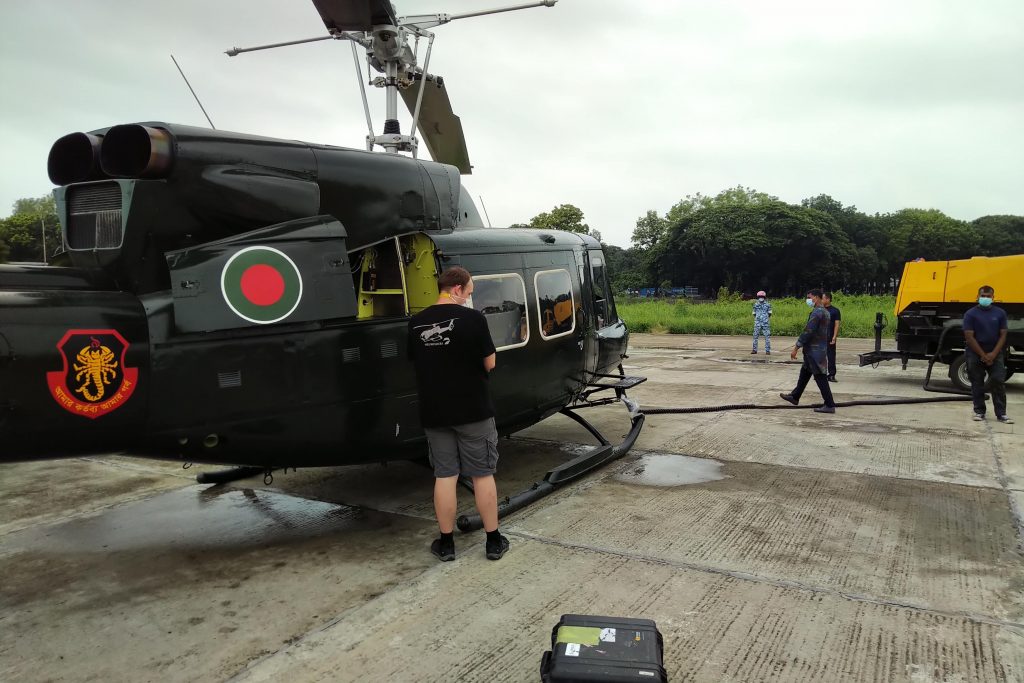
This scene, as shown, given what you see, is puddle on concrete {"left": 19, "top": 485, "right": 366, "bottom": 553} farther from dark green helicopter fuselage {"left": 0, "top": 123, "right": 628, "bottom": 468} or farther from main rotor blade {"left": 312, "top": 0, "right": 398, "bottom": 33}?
main rotor blade {"left": 312, "top": 0, "right": 398, "bottom": 33}

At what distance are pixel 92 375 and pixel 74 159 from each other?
148 centimetres

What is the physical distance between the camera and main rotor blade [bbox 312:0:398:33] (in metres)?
6.82

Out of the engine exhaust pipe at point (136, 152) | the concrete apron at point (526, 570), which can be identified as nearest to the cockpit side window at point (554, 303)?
the concrete apron at point (526, 570)

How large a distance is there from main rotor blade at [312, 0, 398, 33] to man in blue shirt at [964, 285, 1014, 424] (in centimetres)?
779

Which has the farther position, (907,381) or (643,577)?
(907,381)

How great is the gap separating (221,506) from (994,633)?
5.13 metres

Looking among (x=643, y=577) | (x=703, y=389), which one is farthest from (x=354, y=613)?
(x=703, y=389)

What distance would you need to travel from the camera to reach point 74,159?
13.1 feet

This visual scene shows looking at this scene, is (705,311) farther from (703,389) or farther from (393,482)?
(393,482)

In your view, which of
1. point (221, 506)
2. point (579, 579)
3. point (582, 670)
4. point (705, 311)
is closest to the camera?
point (582, 670)

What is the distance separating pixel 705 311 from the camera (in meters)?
27.1

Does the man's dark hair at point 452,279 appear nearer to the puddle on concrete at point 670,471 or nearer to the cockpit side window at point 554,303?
the cockpit side window at point 554,303

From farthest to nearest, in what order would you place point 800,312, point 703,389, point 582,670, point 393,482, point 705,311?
point 705,311, point 800,312, point 703,389, point 393,482, point 582,670

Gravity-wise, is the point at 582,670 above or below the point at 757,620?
above
